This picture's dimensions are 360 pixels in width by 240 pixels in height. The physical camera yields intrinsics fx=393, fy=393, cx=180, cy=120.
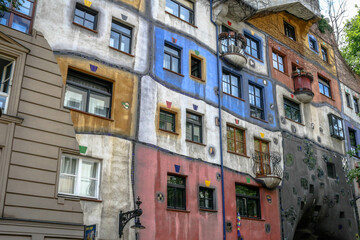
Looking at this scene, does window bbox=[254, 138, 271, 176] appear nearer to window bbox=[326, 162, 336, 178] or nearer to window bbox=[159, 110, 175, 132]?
window bbox=[159, 110, 175, 132]

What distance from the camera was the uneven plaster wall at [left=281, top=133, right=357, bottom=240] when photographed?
17.4 meters

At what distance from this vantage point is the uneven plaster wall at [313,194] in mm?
17422

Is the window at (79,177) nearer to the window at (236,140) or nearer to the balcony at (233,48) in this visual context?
the window at (236,140)

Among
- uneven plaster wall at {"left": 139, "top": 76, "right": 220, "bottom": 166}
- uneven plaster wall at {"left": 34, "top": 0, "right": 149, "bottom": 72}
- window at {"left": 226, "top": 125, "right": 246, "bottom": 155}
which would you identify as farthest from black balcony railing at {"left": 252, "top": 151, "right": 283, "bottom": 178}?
uneven plaster wall at {"left": 34, "top": 0, "right": 149, "bottom": 72}

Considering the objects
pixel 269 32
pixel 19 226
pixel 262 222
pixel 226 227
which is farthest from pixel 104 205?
pixel 269 32

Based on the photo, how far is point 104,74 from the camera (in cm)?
1255

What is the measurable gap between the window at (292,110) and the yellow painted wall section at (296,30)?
3.57 m

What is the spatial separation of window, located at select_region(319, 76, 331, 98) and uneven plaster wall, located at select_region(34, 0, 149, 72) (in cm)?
1291

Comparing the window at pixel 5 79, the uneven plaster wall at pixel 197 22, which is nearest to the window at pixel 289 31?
the uneven plaster wall at pixel 197 22

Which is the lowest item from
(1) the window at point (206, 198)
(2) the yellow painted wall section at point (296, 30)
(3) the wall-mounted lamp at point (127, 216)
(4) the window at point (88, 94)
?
(3) the wall-mounted lamp at point (127, 216)

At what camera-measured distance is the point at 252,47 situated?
19.5m

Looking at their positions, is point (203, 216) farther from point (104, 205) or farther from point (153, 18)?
point (153, 18)

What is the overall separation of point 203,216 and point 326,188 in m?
8.99

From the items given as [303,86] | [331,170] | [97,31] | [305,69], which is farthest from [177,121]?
[305,69]
